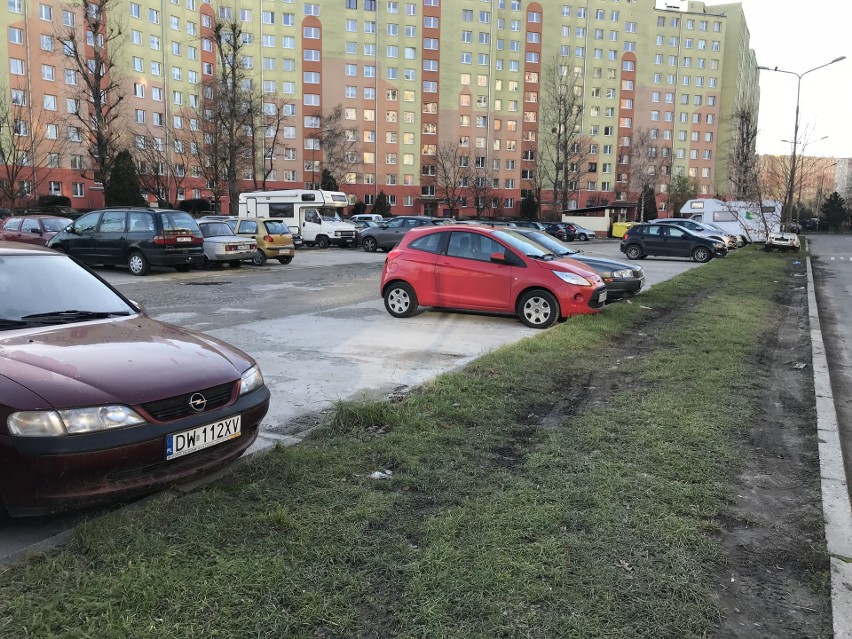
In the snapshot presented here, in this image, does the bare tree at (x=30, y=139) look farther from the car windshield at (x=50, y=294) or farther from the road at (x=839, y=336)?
the car windshield at (x=50, y=294)

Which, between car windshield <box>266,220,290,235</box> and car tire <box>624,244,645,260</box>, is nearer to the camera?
car windshield <box>266,220,290,235</box>

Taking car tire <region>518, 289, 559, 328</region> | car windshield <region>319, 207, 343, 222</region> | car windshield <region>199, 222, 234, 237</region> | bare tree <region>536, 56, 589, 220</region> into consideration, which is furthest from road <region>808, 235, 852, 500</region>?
bare tree <region>536, 56, 589, 220</region>

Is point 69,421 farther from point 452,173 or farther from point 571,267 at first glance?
point 452,173

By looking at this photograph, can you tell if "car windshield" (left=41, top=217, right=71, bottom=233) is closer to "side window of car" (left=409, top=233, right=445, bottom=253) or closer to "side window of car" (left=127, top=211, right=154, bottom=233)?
"side window of car" (left=127, top=211, right=154, bottom=233)

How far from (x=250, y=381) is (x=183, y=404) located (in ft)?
2.11

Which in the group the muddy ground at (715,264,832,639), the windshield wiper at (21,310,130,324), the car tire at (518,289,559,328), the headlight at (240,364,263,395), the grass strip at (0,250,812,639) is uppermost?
the windshield wiper at (21,310,130,324)

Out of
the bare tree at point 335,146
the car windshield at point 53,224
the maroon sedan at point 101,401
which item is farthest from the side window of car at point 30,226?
the bare tree at point 335,146

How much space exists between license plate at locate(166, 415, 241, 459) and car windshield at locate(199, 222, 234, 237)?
59.7ft

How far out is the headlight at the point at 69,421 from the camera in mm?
3236

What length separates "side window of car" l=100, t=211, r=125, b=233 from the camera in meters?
18.2

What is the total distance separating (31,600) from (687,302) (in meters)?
13.4

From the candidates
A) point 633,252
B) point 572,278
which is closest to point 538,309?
point 572,278

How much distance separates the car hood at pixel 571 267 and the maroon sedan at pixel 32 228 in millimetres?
16798

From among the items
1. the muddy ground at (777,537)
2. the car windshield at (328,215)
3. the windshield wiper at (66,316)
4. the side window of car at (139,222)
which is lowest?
the muddy ground at (777,537)
